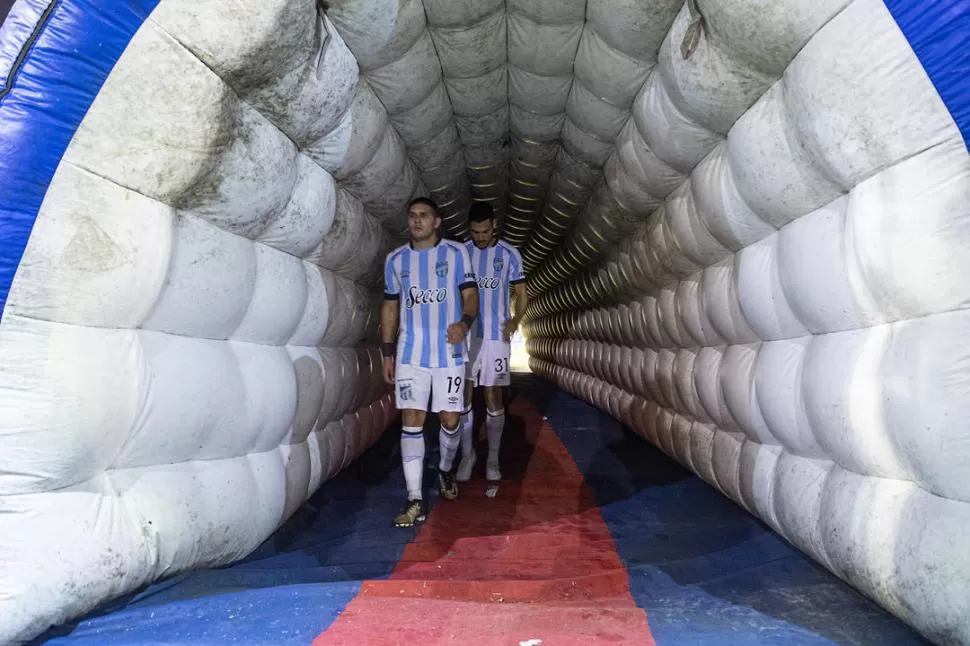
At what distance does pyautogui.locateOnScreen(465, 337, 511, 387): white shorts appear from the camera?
10.4 ft

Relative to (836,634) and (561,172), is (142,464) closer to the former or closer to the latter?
(836,634)

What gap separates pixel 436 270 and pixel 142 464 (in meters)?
1.44

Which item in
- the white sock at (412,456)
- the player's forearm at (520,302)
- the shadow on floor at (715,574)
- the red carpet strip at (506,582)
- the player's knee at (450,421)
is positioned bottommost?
the red carpet strip at (506,582)

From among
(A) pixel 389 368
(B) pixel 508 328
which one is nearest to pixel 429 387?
(A) pixel 389 368

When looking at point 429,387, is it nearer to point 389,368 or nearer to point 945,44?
point 389,368

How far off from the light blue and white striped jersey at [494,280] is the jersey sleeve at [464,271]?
0.54 meters

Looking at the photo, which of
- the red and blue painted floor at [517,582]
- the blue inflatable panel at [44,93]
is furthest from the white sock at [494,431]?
the blue inflatable panel at [44,93]

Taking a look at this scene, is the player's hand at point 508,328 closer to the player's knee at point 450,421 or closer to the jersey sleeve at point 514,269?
the jersey sleeve at point 514,269

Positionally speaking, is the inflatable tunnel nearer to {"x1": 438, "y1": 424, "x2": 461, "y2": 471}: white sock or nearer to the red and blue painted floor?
the red and blue painted floor

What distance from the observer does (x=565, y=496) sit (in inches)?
107

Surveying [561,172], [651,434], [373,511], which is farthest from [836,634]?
[561,172]

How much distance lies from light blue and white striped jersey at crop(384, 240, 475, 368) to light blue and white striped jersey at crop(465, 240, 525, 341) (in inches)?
21.7

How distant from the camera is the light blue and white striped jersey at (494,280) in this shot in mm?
3211

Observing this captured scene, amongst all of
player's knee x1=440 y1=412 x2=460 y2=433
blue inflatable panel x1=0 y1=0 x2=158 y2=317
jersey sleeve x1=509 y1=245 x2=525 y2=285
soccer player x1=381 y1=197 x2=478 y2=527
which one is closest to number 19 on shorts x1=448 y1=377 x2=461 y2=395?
soccer player x1=381 y1=197 x2=478 y2=527
